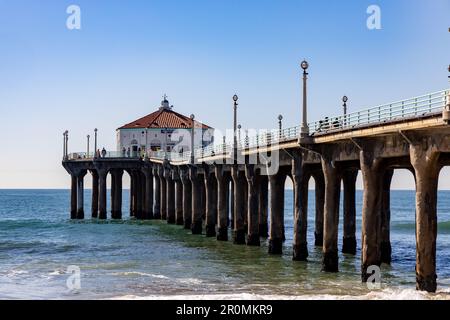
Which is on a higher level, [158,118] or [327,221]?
[158,118]

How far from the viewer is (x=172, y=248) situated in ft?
162

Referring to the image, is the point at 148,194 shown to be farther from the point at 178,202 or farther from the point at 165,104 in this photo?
the point at 165,104

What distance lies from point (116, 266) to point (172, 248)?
10148 mm

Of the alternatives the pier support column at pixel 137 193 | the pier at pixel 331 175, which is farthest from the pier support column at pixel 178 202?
the pier support column at pixel 137 193

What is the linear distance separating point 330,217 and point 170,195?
41.1 metres

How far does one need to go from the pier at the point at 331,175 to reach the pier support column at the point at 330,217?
0.04 meters

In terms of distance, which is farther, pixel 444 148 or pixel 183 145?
pixel 183 145

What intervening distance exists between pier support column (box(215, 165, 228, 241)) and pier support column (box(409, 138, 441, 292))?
27047 millimetres

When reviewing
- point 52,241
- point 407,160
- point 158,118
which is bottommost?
point 52,241

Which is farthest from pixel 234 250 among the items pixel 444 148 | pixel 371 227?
pixel 444 148

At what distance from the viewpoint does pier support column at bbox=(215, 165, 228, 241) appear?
172 feet
